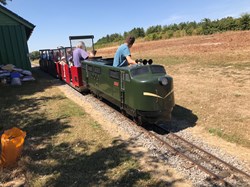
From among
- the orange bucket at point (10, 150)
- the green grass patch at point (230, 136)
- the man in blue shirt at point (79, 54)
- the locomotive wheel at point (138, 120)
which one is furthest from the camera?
the man in blue shirt at point (79, 54)

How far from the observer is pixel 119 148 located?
6.42 m

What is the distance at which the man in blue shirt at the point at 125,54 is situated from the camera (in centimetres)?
795

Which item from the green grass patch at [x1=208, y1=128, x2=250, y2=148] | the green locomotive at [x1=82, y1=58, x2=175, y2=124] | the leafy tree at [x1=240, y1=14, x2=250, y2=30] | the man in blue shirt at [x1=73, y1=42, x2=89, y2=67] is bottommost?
the green grass patch at [x1=208, y1=128, x2=250, y2=148]

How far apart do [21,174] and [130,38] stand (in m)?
5.09

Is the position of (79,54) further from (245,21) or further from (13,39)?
(245,21)

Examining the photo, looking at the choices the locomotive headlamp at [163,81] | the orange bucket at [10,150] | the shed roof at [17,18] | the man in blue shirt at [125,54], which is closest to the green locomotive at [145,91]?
the locomotive headlamp at [163,81]

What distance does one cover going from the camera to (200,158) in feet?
18.7

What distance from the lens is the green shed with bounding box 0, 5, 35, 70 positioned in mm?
17066

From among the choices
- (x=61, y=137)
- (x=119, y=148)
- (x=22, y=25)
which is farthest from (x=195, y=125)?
(x=22, y=25)

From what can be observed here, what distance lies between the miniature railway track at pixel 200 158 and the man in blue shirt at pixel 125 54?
2.54m

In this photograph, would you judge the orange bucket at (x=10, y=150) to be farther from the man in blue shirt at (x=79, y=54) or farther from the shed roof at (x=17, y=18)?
the shed roof at (x=17, y=18)

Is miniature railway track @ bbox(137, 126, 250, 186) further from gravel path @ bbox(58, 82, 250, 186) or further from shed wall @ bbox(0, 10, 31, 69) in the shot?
shed wall @ bbox(0, 10, 31, 69)

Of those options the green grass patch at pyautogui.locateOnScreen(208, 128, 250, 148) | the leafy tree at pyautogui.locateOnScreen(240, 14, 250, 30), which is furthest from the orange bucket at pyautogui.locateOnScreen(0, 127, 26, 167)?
the leafy tree at pyautogui.locateOnScreen(240, 14, 250, 30)

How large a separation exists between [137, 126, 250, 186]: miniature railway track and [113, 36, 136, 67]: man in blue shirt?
2.54 metres
